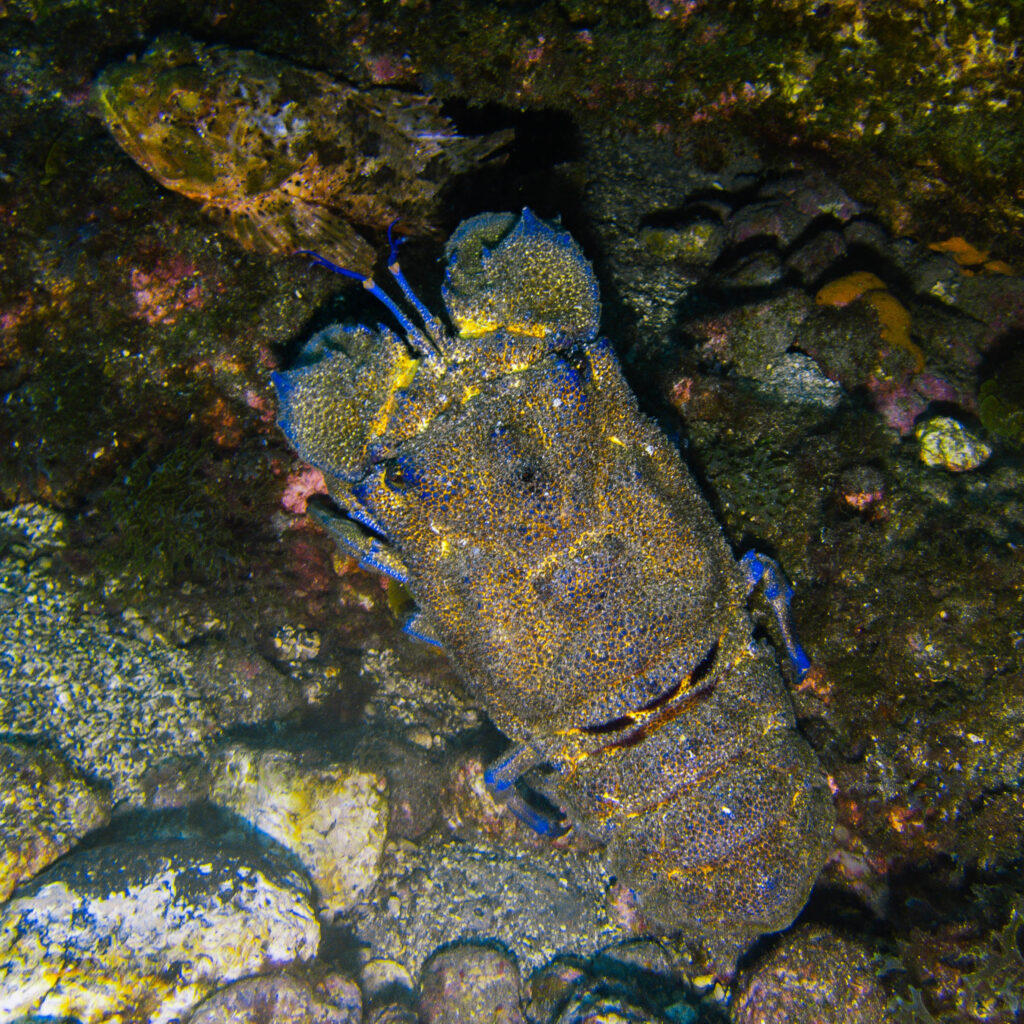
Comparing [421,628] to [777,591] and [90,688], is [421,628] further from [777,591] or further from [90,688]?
[90,688]

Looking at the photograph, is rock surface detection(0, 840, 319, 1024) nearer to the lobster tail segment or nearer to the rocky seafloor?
the rocky seafloor

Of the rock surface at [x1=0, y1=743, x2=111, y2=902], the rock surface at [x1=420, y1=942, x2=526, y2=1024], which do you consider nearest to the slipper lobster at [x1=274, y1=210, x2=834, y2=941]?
the rock surface at [x1=420, y1=942, x2=526, y2=1024]

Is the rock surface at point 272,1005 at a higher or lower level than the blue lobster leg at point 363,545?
lower

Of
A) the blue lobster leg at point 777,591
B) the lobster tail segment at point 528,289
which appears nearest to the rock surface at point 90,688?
the lobster tail segment at point 528,289

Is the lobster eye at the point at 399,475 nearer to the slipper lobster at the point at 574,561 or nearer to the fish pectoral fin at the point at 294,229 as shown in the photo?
the slipper lobster at the point at 574,561

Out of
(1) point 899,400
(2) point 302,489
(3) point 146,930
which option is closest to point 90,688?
(3) point 146,930

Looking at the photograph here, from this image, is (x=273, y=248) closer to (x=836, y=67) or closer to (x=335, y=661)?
(x=335, y=661)
